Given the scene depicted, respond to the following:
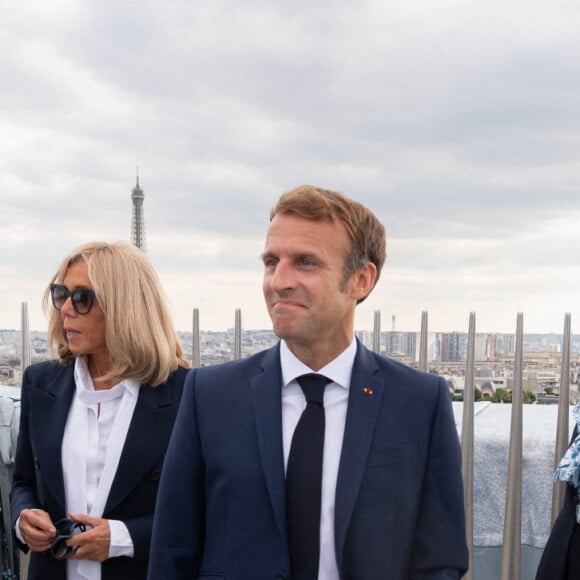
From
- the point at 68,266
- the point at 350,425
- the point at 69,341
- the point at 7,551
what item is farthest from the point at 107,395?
the point at 350,425

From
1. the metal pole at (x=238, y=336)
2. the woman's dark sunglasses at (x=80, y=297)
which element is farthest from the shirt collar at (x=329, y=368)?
the metal pole at (x=238, y=336)

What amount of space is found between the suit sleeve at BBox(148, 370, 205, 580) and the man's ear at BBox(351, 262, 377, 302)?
0.58 m

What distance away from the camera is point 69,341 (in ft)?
9.81

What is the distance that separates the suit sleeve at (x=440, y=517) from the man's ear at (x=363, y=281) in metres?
0.40

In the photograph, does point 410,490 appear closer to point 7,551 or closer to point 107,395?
point 107,395

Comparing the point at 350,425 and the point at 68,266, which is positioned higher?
the point at 68,266

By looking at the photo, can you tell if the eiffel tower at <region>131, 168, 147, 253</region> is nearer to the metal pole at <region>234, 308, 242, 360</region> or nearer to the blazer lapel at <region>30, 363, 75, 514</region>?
the metal pole at <region>234, 308, 242, 360</region>

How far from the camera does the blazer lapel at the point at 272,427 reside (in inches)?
77.6

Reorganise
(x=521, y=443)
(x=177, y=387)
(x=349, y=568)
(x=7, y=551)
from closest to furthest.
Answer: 1. (x=349, y=568)
2. (x=177, y=387)
3. (x=7, y=551)
4. (x=521, y=443)

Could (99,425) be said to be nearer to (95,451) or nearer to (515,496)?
(95,451)

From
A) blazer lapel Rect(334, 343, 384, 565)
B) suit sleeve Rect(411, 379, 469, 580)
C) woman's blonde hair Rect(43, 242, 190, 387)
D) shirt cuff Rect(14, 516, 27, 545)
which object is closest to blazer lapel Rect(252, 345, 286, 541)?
blazer lapel Rect(334, 343, 384, 565)

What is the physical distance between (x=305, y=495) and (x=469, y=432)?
7.93 feet

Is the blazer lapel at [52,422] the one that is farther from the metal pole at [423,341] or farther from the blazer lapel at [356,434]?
the metal pole at [423,341]

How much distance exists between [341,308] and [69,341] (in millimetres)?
1385
